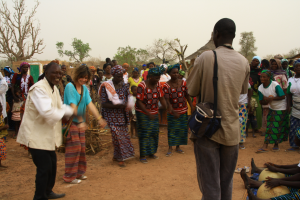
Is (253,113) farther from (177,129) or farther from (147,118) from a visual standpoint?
(147,118)

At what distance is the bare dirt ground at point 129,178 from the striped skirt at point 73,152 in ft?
0.66

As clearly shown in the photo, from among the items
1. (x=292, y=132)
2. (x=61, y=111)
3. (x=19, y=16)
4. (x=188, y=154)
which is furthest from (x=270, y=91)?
A: (x=19, y=16)

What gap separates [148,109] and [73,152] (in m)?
1.84

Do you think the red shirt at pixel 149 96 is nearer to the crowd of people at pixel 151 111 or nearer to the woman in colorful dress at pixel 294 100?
the crowd of people at pixel 151 111

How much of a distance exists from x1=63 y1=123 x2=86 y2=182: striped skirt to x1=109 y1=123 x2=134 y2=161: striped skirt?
0.91 m

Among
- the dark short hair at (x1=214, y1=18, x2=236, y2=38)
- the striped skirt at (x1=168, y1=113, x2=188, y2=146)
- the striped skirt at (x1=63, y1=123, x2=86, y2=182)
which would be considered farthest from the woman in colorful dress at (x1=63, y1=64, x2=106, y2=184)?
the dark short hair at (x1=214, y1=18, x2=236, y2=38)

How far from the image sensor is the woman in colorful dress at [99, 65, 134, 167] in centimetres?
479

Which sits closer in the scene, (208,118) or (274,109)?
(208,118)

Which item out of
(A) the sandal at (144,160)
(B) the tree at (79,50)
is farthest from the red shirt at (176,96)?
(B) the tree at (79,50)

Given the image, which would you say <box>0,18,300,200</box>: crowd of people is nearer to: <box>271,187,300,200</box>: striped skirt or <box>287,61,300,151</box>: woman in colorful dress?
<box>287,61,300,151</box>: woman in colorful dress

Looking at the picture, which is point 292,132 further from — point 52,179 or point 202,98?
point 52,179

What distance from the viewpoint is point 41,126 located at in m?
2.99

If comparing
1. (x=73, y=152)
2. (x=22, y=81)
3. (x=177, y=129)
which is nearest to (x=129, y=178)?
→ (x=73, y=152)

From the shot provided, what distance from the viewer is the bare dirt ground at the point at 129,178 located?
3686mm
